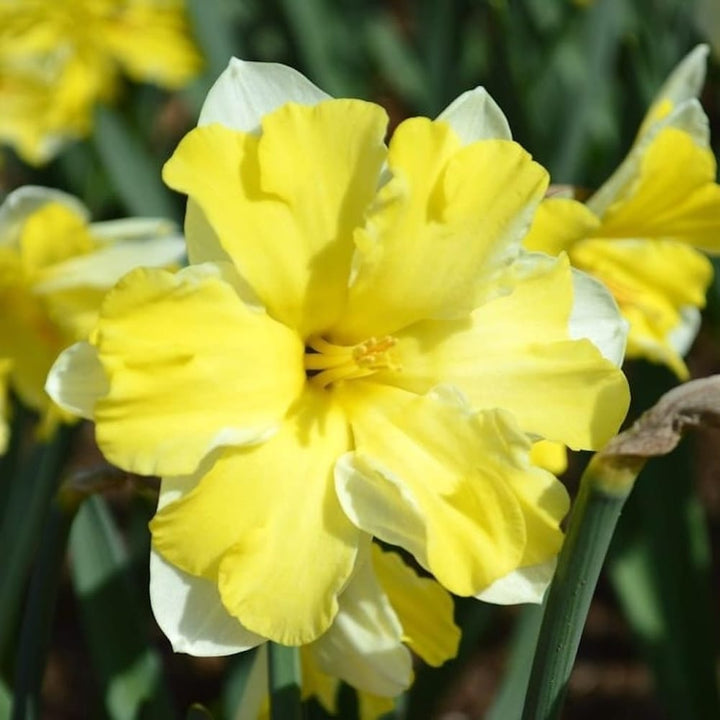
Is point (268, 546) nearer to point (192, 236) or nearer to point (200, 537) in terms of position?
point (200, 537)

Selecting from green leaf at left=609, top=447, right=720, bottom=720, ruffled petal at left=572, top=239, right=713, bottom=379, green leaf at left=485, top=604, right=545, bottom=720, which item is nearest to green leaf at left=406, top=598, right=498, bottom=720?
green leaf at left=485, top=604, right=545, bottom=720

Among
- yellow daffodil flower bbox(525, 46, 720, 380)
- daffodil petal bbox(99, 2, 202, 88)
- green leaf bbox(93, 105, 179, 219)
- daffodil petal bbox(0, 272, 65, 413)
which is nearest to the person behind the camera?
yellow daffodil flower bbox(525, 46, 720, 380)

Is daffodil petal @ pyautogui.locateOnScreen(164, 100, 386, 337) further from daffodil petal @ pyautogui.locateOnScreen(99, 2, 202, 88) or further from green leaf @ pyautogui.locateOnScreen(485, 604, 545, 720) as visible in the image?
daffodil petal @ pyautogui.locateOnScreen(99, 2, 202, 88)

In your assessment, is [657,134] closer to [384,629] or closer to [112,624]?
[384,629]

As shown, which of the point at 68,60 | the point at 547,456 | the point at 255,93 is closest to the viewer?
the point at 255,93

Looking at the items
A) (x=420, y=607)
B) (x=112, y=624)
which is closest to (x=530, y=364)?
(x=420, y=607)

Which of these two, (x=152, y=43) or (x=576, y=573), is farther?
(x=152, y=43)
